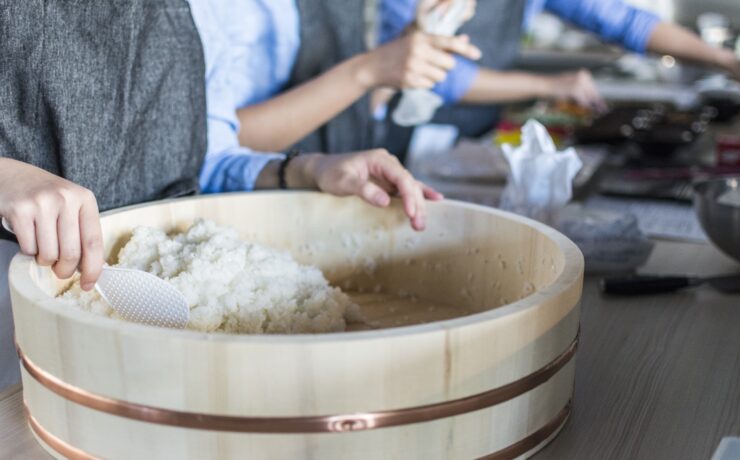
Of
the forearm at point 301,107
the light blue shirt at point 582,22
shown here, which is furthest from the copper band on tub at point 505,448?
the light blue shirt at point 582,22

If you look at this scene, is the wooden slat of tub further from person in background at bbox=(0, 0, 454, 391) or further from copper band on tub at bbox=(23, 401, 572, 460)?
person in background at bbox=(0, 0, 454, 391)

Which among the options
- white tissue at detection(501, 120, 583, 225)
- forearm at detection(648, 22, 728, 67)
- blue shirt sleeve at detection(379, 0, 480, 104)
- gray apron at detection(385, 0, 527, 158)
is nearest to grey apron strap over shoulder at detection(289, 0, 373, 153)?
blue shirt sleeve at detection(379, 0, 480, 104)

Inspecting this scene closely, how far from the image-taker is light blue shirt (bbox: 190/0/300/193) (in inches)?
54.1

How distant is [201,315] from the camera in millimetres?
870

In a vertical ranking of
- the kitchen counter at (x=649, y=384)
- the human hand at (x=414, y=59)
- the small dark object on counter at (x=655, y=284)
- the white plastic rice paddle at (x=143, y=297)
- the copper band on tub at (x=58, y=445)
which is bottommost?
the small dark object on counter at (x=655, y=284)

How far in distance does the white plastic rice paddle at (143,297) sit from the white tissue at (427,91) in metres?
0.94

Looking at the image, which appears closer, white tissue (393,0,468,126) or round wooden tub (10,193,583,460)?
round wooden tub (10,193,583,460)

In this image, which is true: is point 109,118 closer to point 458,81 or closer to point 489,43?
point 458,81

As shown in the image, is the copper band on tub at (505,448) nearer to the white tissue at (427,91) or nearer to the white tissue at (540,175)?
the white tissue at (540,175)

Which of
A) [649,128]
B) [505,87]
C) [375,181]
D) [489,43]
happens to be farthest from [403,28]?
[375,181]

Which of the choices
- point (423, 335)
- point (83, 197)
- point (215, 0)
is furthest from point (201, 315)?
point (215, 0)

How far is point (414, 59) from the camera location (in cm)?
157

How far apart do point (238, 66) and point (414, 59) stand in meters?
0.34

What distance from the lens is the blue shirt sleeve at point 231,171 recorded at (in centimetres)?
136
